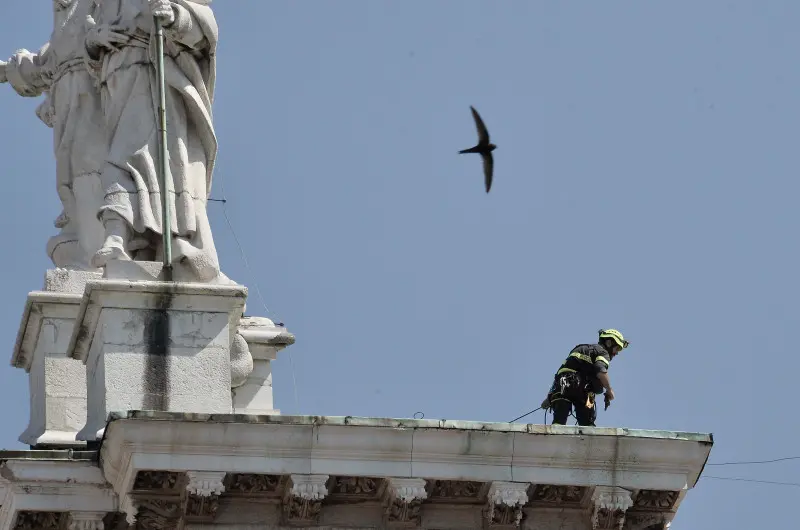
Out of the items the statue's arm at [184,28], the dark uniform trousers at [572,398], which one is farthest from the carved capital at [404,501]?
the statue's arm at [184,28]

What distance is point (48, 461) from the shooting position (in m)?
28.2

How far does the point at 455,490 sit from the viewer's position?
28.5 metres

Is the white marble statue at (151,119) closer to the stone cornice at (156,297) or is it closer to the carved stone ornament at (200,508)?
the stone cornice at (156,297)

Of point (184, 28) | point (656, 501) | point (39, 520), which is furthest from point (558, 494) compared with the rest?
point (184, 28)

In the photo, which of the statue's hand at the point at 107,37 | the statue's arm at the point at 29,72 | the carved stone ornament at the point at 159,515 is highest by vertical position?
the statue's hand at the point at 107,37

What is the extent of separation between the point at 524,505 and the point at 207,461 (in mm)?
3157

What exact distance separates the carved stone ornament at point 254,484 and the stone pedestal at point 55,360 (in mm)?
3282

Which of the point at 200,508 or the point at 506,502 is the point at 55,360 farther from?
the point at 506,502

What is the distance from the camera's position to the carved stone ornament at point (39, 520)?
28.2 m

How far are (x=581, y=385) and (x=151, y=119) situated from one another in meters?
5.33

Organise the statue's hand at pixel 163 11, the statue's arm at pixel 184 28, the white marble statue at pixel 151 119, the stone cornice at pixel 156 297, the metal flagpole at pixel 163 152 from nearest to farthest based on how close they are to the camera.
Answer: the stone cornice at pixel 156 297, the metal flagpole at pixel 163 152, the white marble statue at pixel 151 119, the statue's hand at pixel 163 11, the statue's arm at pixel 184 28

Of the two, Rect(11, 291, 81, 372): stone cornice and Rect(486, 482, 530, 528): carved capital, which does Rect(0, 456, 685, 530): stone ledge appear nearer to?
Rect(486, 482, 530, 528): carved capital

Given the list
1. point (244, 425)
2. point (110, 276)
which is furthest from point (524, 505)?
point (110, 276)

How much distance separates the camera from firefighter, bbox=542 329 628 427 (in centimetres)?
3061
